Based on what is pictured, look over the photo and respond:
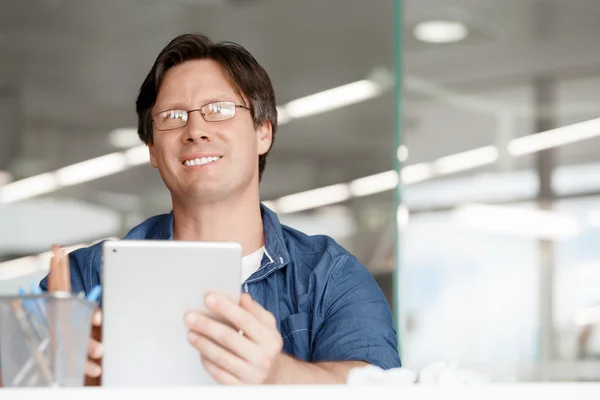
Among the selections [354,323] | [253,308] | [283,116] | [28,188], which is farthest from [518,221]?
[253,308]

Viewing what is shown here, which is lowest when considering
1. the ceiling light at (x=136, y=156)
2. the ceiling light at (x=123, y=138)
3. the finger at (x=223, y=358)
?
the finger at (x=223, y=358)

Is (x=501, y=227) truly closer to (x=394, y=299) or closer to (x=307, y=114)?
(x=394, y=299)

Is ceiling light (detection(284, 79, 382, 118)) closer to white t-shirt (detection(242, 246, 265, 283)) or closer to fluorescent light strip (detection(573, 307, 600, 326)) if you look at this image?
fluorescent light strip (detection(573, 307, 600, 326))

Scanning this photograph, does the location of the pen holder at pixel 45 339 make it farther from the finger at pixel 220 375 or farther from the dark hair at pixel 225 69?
the dark hair at pixel 225 69

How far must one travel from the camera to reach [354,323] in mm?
1823

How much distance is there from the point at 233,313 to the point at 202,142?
2.59 feet

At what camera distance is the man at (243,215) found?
6.12 feet

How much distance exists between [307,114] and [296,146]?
0.12m

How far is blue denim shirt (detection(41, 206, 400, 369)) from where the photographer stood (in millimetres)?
1803

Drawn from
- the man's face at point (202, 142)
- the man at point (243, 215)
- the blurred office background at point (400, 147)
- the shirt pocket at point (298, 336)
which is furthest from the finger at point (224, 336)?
the blurred office background at point (400, 147)

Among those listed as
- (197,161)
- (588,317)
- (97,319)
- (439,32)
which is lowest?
(97,319)

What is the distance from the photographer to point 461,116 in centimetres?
329

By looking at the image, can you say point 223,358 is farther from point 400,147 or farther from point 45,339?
point 400,147

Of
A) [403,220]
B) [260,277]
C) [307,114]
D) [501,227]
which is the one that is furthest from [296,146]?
[260,277]
